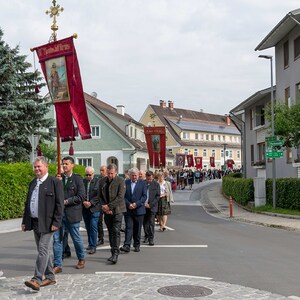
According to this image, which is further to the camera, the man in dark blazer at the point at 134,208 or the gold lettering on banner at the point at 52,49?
the gold lettering on banner at the point at 52,49

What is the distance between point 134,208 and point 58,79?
4.33 meters

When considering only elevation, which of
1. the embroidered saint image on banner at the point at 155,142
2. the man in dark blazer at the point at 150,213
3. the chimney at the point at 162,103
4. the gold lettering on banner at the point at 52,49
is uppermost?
the chimney at the point at 162,103

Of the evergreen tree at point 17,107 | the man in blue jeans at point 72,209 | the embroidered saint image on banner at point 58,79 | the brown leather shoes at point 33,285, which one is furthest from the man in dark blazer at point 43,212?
the evergreen tree at point 17,107

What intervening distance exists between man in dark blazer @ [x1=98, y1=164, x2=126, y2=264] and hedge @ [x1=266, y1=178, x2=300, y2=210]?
43.1ft

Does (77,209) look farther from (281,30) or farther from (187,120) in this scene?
(187,120)

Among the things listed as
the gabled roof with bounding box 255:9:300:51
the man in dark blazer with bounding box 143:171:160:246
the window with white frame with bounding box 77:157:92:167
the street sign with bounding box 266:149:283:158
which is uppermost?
the gabled roof with bounding box 255:9:300:51

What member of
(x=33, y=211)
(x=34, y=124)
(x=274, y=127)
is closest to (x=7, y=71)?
(x=34, y=124)

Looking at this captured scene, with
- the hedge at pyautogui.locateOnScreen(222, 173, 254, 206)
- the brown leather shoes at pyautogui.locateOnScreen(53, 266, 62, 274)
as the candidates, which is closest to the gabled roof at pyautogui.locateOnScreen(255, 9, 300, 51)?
the hedge at pyautogui.locateOnScreen(222, 173, 254, 206)

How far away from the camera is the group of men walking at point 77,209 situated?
7.34 meters

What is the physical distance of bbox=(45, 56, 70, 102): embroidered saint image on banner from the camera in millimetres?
13098

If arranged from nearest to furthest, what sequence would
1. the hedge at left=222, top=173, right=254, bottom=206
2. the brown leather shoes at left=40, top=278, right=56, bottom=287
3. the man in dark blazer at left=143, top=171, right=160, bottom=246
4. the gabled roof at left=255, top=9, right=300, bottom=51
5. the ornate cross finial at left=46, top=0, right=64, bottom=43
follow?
the brown leather shoes at left=40, top=278, right=56, bottom=287, the man in dark blazer at left=143, top=171, right=160, bottom=246, the ornate cross finial at left=46, top=0, right=64, bottom=43, the gabled roof at left=255, top=9, right=300, bottom=51, the hedge at left=222, top=173, right=254, bottom=206

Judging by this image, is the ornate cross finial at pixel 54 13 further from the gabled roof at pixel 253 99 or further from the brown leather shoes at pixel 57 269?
the gabled roof at pixel 253 99

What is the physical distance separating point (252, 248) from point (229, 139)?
331ft

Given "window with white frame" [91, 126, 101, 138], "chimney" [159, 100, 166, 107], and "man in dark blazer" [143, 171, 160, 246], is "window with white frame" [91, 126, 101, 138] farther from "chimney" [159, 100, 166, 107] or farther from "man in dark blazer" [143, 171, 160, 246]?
"chimney" [159, 100, 166, 107]
